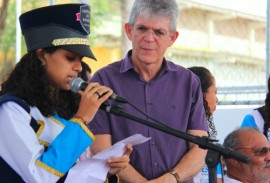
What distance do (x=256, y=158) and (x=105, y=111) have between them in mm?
1067

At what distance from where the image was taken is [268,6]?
5809 millimetres

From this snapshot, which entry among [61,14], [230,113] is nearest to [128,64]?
[61,14]

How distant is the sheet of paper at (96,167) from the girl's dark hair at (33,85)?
0.94ft

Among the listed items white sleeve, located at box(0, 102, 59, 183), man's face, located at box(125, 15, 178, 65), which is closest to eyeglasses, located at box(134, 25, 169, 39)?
man's face, located at box(125, 15, 178, 65)

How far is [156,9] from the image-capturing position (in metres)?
3.66

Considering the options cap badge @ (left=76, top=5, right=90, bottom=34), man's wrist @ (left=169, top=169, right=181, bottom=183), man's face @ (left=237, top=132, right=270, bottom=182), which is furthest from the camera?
man's face @ (left=237, top=132, right=270, bottom=182)

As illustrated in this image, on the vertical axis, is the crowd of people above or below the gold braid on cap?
below

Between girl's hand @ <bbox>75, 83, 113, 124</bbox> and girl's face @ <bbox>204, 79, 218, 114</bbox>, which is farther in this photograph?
girl's face @ <bbox>204, 79, 218, 114</bbox>

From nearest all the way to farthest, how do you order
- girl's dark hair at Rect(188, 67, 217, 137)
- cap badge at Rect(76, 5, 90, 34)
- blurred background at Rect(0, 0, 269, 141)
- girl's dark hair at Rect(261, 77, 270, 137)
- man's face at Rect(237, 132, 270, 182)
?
cap badge at Rect(76, 5, 90, 34), man's face at Rect(237, 132, 270, 182), girl's dark hair at Rect(188, 67, 217, 137), girl's dark hair at Rect(261, 77, 270, 137), blurred background at Rect(0, 0, 269, 141)

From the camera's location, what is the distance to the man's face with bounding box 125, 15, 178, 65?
144 inches

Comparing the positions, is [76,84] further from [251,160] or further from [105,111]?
[251,160]

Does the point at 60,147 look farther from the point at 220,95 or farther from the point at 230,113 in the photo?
the point at 220,95

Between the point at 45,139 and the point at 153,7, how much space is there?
1077 millimetres

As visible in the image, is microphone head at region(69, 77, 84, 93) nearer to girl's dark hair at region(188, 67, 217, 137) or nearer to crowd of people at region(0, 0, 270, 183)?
crowd of people at region(0, 0, 270, 183)
